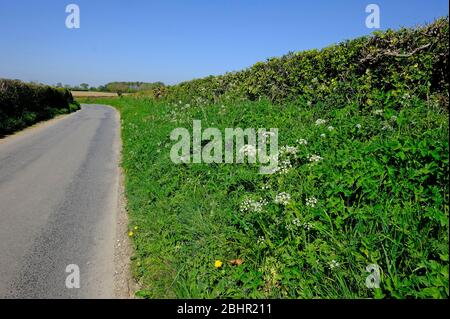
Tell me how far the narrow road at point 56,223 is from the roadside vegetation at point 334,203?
21.1 inches

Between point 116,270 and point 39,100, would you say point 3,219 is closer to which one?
point 116,270

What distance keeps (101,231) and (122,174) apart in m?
3.71

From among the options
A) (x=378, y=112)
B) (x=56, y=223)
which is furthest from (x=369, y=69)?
(x=56, y=223)

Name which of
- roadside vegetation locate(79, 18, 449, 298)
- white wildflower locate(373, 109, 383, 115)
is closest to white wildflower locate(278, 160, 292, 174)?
roadside vegetation locate(79, 18, 449, 298)

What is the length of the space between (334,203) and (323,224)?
0.26 meters

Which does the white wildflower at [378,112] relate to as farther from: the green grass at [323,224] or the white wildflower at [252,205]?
the white wildflower at [252,205]

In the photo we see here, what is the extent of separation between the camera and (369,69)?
21.2ft

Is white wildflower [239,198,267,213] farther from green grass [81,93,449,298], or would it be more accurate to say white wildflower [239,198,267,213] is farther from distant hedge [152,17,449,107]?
distant hedge [152,17,449,107]

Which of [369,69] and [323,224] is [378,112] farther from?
[323,224]

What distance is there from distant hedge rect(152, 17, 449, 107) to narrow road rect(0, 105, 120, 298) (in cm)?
522

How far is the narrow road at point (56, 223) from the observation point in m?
3.92

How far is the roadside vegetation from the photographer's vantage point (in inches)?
120
